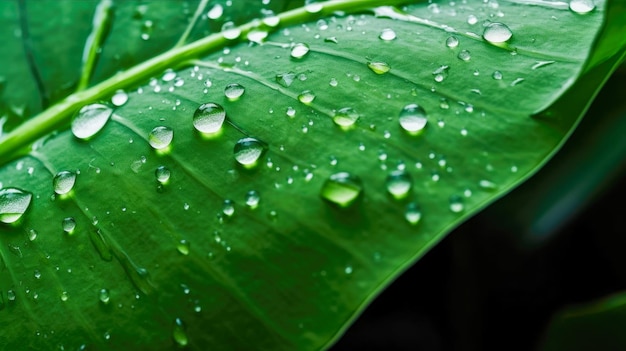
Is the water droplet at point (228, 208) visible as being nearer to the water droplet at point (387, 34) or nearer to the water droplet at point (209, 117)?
the water droplet at point (209, 117)

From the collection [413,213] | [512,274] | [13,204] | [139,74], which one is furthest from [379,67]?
[512,274]

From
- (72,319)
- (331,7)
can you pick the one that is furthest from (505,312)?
(72,319)

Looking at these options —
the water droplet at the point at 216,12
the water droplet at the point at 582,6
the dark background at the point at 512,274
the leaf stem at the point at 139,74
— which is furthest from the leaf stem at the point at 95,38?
the dark background at the point at 512,274

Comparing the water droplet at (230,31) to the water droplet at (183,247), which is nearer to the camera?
the water droplet at (183,247)

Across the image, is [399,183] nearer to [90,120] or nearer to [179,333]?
[179,333]

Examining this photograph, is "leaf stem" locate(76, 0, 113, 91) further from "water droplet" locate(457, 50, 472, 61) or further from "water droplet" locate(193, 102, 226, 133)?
"water droplet" locate(457, 50, 472, 61)

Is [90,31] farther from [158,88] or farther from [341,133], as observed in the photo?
[341,133]

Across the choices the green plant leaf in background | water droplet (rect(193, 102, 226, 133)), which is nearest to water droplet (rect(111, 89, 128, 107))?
the green plant leaf in background
